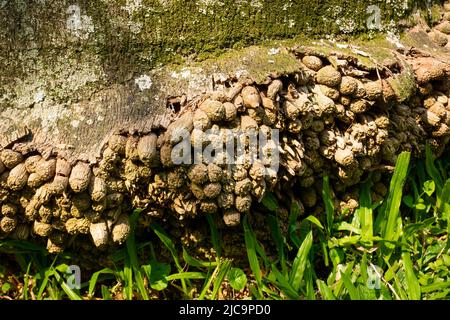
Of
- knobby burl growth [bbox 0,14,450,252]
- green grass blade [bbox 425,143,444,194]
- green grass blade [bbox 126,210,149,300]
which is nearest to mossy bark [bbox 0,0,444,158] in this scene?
knobby burl growth [bbox 0,14,450,252]

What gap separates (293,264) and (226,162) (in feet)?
1.48

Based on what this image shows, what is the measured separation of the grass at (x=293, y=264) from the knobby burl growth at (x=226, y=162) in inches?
3.4

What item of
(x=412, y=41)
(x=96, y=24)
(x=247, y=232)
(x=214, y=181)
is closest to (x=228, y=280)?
(x=247, y=232)

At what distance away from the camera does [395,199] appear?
2215 millimetres

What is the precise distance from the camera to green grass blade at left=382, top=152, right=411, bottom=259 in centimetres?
219

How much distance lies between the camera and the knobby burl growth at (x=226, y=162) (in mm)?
1929

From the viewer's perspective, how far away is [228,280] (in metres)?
2.15

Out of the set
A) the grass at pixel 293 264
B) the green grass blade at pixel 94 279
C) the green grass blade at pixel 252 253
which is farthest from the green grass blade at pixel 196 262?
the green grass blade at pixel 94 279

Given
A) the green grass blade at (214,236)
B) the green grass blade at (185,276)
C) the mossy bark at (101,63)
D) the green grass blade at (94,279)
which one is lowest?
the green grass blade at (185,276)

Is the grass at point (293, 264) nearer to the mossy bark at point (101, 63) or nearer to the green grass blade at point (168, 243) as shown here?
the green grass blade at point (168, 243)

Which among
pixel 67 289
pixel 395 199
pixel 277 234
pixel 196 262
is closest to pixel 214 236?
pixel 196 262

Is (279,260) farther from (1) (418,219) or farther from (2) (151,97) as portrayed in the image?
(2) (151,97)

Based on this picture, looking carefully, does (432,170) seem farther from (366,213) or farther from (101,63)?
(101,63)

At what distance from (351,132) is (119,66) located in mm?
833
